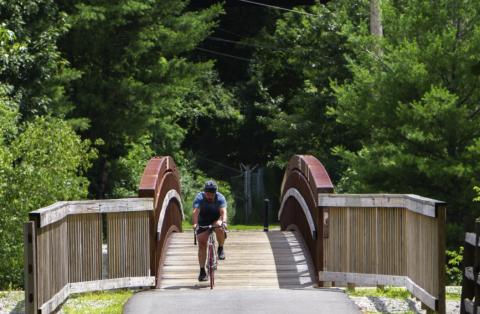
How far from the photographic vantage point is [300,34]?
45875 millimetres

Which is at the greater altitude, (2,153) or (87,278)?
(2,153)

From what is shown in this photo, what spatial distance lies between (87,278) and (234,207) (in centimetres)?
3453

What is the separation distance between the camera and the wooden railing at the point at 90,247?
12125 mm

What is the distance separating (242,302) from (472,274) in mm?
3436

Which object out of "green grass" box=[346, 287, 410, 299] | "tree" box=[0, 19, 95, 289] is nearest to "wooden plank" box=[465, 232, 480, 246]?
"green grass" box=[346, 287, 410, 299]

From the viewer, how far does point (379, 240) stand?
15.3m

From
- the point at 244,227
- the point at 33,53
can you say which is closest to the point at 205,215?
the point at 33,53

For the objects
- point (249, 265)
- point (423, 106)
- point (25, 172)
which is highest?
point (423, 106)

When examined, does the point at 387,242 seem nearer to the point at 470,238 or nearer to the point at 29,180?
the point at 470,238

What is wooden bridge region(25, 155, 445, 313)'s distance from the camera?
12578 millimetres

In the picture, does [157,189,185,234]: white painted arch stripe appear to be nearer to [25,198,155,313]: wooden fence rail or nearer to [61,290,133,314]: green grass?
[25,198,155,313]: wooden fence rail

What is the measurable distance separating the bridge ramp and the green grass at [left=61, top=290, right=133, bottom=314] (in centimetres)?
174

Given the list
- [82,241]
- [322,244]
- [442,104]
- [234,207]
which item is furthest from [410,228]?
[234,207]

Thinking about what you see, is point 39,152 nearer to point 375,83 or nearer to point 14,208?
point 14,208
